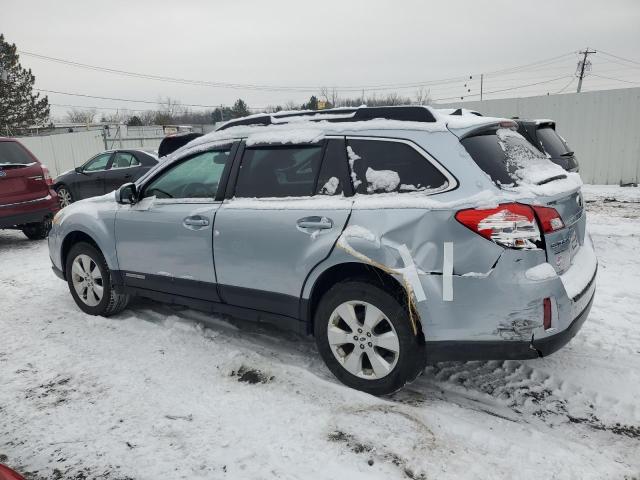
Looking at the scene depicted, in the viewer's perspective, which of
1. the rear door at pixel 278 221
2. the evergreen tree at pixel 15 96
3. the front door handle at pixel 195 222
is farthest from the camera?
the evergreen tree at pixel 15 96

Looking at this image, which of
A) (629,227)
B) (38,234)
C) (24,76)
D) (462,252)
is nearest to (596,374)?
(462,252)

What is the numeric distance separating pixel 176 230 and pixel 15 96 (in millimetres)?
46274

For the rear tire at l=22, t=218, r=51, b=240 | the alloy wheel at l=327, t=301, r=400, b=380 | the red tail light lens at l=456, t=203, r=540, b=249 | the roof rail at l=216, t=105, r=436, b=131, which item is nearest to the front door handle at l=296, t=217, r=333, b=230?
the alloy wheel at l=327, t=301, r=400, b=380

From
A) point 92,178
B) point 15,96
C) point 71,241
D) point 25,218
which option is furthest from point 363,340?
point 15,96

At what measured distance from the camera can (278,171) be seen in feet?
11.7

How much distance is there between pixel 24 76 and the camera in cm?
4128

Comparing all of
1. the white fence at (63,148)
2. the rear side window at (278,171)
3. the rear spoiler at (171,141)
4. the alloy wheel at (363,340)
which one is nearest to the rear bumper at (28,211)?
the rear spoiler at (171,141)

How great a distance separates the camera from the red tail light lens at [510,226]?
2656mm

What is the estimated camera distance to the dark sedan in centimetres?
1127

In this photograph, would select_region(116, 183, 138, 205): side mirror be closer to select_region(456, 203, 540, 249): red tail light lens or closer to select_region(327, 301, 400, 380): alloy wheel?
select_region(327, 301, 400, 380): alloy wheel

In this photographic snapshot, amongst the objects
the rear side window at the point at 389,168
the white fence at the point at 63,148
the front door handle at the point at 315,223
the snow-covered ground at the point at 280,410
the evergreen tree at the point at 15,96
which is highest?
the evergreen tree at the point at 15,96

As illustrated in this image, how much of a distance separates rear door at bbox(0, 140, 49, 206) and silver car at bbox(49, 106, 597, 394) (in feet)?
15.8

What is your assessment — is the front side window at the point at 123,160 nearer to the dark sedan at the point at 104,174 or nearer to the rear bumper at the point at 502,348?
the dark sedan at the point at 104,174

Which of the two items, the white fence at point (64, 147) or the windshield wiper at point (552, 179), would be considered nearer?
the windshield wiper at point (552, 179)
